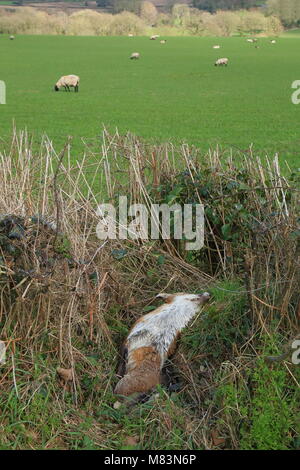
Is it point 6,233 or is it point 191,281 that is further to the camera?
point 191,281

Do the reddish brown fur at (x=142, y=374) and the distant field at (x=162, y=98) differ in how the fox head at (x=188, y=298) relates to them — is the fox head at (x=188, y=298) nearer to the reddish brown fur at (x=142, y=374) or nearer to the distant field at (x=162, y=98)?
the reddish brown fur at (x=142, y=374)

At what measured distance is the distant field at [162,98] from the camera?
56.3 feet

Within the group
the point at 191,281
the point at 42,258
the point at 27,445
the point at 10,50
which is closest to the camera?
the point at 27,445

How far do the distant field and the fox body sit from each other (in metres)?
1.83

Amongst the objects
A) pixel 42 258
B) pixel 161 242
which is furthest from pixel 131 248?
pixel 42 258

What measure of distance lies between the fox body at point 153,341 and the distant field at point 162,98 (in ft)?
6.00

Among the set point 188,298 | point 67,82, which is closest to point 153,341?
point 188,298

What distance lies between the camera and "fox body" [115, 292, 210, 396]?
352 cm

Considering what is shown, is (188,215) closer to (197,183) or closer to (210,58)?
(197,183)

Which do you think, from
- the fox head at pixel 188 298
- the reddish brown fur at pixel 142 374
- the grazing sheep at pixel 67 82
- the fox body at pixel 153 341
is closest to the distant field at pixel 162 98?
the grazing sheep at pixel 67 82

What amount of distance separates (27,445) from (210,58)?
4457 cm

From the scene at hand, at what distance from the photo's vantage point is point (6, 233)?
144 inches

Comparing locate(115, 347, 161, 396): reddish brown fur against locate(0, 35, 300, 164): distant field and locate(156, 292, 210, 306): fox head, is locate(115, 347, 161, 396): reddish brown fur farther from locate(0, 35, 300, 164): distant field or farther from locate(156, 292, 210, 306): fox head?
locate(0, 35, 300, 164): distant field

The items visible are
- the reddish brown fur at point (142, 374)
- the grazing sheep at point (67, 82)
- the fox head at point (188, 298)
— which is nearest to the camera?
the reddish brown fur at point (142, 374)
